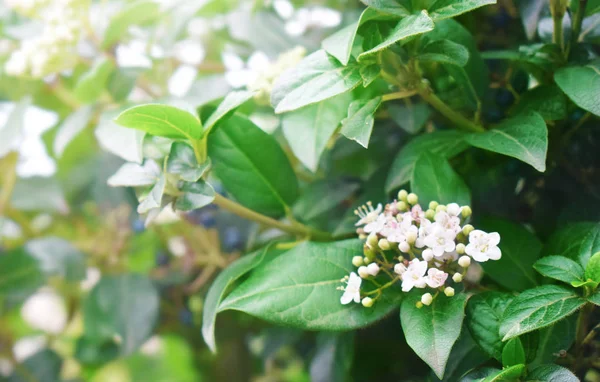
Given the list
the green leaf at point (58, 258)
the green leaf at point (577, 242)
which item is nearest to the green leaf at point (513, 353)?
the green leaf at point (577, 242)

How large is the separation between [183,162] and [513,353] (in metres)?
0.39

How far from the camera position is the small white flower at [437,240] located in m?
0.53

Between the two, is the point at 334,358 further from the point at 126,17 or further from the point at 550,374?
the point at 126,17

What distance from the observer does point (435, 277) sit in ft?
1.70

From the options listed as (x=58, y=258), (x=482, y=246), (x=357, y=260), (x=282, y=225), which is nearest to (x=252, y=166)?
(x=282, y=225)

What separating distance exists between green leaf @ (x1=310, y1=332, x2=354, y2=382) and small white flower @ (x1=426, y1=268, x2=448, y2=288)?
0.24 m

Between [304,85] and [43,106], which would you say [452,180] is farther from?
[43,106]

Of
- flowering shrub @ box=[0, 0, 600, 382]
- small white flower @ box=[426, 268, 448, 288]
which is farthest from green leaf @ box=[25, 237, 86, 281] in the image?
small white flower @ box=[426, 268, 448, 288]

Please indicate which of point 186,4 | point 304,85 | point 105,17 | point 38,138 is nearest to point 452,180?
point 304,85

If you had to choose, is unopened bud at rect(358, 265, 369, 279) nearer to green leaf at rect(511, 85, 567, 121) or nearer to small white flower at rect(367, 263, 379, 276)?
small white flower at rect(367, 263, 379, 276)

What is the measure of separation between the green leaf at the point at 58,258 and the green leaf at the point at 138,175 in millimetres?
446

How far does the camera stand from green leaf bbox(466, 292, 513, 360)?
513 mm

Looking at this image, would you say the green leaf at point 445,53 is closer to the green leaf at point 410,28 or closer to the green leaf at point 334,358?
the green leaf at point 410,28

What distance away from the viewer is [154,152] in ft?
2.13
